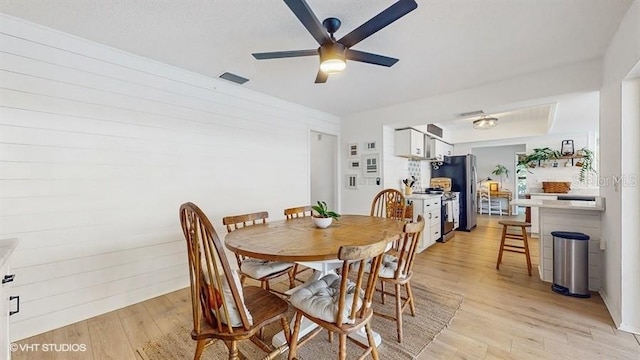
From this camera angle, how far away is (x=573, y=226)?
9.19 ft

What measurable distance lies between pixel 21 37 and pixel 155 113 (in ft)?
3.32

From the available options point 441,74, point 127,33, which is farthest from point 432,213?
point 127,33

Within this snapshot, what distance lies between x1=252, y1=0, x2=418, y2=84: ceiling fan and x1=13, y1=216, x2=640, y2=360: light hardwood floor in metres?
2.19

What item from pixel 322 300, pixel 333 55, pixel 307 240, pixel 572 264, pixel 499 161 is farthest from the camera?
pixel 499 161

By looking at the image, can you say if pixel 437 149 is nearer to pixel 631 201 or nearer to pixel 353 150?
pixel 353 150

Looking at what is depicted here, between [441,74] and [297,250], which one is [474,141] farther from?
[297,250]

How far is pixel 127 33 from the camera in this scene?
86.4 inches

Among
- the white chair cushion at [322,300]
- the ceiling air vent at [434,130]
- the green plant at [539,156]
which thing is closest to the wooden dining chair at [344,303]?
the white chair cushion at [322,300]

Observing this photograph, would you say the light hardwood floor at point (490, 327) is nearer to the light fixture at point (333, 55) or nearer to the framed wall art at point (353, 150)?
the light fixture at point (333, 55)

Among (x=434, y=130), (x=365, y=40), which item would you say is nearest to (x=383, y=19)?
(x=365, y=40)

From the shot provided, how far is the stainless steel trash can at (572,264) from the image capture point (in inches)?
100

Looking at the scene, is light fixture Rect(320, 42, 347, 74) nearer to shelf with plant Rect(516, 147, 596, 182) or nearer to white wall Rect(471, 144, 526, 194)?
shelf with plant Rect(516, 147, 596, 182)

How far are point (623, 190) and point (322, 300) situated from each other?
2.48 m

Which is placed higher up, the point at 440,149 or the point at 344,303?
the point at 440,149
